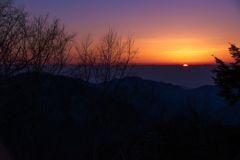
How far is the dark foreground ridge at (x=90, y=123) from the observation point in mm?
6582

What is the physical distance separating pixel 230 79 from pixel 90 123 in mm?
10104

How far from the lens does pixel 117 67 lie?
8.66 m

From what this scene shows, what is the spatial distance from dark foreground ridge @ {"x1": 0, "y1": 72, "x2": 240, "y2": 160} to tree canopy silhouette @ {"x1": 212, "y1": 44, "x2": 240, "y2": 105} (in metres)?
1.59

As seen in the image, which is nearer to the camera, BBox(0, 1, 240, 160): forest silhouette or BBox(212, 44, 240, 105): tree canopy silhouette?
BBox(0, 1, 240, 160): forest silhouette

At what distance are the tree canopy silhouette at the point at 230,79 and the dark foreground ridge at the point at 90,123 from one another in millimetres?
1588

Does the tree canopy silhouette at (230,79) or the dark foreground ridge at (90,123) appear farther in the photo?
the tree canopy silhouette at (230,79)

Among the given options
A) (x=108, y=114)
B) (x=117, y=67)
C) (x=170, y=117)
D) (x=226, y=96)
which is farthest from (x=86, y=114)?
(x=226, y=96)

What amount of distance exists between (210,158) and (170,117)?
17.2 feet

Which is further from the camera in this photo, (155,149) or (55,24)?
(155,149)

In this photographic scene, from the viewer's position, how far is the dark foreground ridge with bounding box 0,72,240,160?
6582mm

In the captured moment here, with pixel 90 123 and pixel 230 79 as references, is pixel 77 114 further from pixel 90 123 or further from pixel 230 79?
pixel 230 79

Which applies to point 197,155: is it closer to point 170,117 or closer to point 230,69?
point 170,117

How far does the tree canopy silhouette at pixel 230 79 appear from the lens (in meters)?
13.0

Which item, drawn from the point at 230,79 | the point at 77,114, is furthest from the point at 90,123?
the point at 230,79
